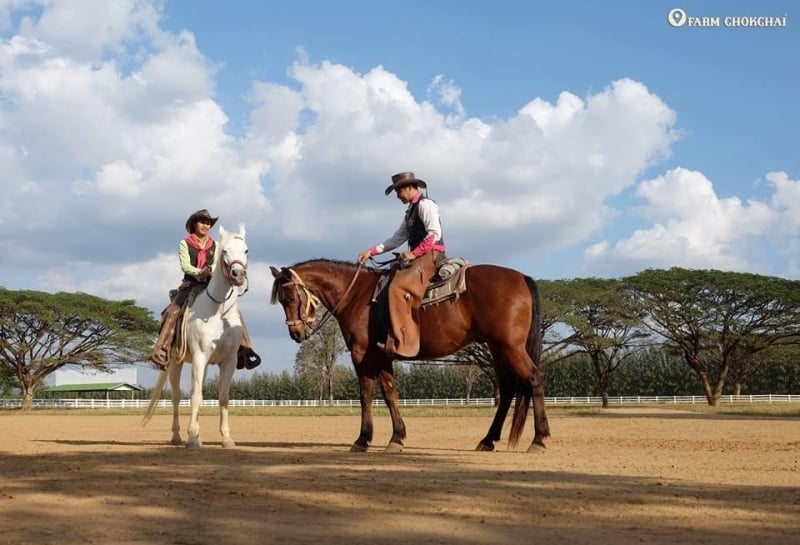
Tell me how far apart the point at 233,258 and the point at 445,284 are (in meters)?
2.54

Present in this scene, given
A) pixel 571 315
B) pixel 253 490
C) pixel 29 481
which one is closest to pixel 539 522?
pixel 253 490

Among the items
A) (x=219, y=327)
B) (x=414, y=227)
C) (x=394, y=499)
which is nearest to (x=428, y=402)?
(x=219, y=327)

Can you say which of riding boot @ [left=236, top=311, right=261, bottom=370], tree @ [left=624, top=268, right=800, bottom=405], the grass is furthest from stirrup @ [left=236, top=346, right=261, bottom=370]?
tree @ [left=624, top=268, right=800, bottom=405]

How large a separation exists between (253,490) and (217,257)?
474 cm

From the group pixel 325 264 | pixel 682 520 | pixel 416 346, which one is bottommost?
pixel 682 520

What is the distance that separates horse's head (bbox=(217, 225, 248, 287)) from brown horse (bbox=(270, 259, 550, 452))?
0.46 metres

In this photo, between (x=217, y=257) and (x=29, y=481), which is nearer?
(x=29, y=481)

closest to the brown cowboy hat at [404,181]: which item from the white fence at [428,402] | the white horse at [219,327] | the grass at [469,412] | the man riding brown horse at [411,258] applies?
the man riding brown horse at [411,258]

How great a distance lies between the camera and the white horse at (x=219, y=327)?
33.8 ft

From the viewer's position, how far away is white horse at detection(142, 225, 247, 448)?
1031cm

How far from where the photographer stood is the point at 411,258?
1020cm

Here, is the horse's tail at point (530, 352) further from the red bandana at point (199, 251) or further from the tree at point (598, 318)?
the tree at point (598, 318)

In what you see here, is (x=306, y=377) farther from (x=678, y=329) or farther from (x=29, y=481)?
(x=29, y=481)

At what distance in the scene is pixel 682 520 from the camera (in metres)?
5.01
